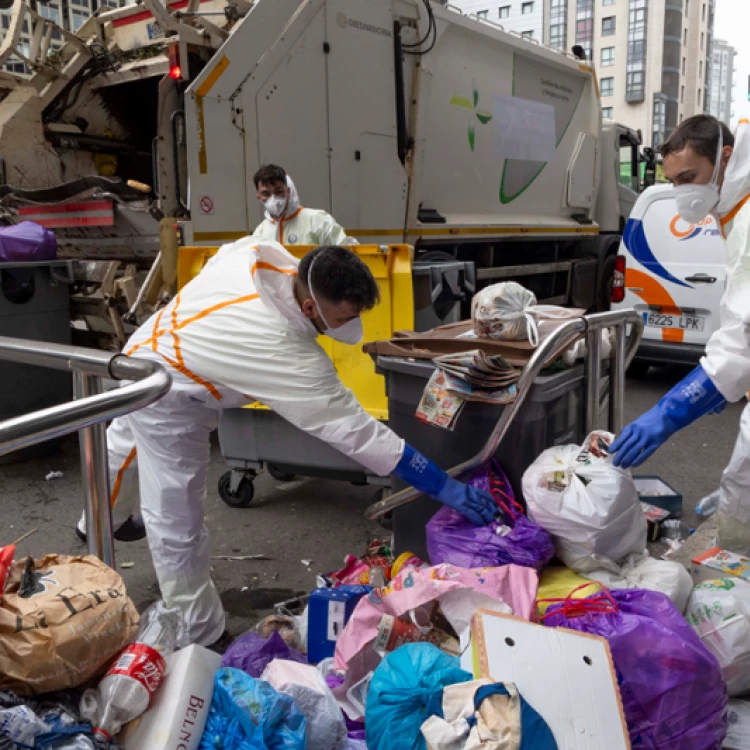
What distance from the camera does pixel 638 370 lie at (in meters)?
6.77

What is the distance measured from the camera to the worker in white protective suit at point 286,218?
4438 millimetres

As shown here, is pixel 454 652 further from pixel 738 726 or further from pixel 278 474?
pixel 278 474

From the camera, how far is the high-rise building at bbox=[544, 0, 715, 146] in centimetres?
5281

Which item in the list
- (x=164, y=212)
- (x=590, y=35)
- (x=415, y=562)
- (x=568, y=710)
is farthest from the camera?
(x=590, y=35)

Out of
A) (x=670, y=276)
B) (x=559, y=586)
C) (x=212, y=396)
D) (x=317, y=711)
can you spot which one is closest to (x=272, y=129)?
(x=212, y=396)

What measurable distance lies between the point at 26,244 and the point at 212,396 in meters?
3.13

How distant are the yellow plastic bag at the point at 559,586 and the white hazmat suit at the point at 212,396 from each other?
0.59 m

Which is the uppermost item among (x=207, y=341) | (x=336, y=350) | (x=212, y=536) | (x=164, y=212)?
(x=164, y=212)

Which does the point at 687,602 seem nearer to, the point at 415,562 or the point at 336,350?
the point at 415,562

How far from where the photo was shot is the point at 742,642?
203 centimetres

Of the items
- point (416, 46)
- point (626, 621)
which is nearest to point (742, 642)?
point (626, 621)

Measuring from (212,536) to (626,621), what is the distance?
2.30 meters

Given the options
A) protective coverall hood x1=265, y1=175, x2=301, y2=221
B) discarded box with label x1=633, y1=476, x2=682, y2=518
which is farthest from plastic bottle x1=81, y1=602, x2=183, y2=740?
protective coverall hood x1=265, y1=175, x2=301, y2=221

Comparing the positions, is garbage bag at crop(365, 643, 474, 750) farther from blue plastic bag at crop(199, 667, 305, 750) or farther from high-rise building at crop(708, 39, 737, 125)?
high-rise building at crop(708, 39, 737, 125)
